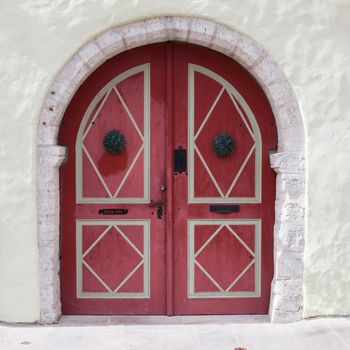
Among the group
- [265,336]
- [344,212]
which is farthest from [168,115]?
[265,336]

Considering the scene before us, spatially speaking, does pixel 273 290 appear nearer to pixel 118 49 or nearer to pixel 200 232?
pixel 200 232

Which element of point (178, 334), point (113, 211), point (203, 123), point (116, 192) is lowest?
point (178, 334)

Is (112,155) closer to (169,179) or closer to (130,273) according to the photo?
(169,179)

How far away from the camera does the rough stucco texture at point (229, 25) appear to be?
15.7ft

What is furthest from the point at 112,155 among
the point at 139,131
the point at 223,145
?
the point at 223,145

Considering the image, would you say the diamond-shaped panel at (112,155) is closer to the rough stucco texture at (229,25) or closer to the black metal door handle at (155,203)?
the black metal door handle at (155,203)

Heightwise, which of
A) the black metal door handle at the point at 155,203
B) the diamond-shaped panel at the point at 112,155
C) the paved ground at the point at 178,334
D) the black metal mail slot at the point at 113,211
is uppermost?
the diamond-shaped panel at the point at 112,155

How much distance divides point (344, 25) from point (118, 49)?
193cm

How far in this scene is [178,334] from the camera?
4.75 metres

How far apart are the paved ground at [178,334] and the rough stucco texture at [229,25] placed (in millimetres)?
308

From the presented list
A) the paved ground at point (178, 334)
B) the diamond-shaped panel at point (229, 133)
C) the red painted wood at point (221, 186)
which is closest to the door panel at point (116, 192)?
the red painted wood at point (221, 186)

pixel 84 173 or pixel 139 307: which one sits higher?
pixel 84 173

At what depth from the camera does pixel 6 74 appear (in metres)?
4.79

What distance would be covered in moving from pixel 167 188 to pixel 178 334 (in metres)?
1.27
